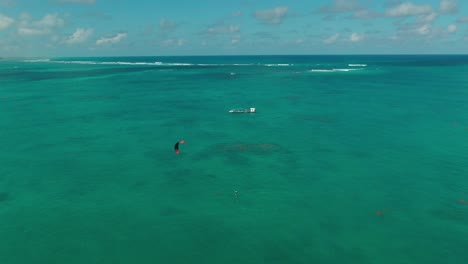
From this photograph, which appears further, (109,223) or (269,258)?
(109,223)

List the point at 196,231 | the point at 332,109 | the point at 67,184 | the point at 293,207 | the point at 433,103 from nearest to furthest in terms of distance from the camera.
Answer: the point at 196,231, the point at 293,207, the point at 67,184, the point at 332,109, the point at 433,103

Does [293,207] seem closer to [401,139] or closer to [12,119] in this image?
[401,139]

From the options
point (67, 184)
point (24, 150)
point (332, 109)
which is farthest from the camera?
point (332, 109)

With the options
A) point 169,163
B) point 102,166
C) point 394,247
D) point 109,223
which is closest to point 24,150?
point 102,166

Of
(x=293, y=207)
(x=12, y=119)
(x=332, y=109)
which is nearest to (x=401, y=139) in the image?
(x=332, y=109)

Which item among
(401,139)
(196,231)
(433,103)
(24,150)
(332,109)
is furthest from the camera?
(433,103)

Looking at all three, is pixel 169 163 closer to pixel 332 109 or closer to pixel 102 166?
pixel 102 166

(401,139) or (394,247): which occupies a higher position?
(401,139)
